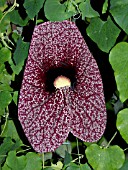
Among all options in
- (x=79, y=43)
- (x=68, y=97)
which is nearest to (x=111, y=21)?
(x=79, y=43)

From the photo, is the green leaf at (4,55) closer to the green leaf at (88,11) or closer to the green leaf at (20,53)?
the green leaf at (20,53)

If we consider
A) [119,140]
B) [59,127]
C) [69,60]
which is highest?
[69,60]

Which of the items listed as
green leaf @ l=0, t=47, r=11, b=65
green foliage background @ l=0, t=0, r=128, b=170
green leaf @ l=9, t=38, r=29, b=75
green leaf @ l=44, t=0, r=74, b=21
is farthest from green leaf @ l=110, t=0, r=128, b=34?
green leaf @ l=0, t=47, r=11, b=65

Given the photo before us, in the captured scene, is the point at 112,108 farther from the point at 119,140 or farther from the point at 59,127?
the point at 59,127

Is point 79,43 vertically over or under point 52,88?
over

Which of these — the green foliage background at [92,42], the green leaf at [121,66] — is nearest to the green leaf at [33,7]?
the green foliage background at [92,42]

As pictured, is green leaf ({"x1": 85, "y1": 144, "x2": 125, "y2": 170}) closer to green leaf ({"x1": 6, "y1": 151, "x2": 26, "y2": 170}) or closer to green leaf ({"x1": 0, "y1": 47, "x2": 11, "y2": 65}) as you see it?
green leaf ({"x1": 6, "y1": 151, "x2": 26, "y2": 170})

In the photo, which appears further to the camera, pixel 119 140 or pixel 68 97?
pixel 119 140
